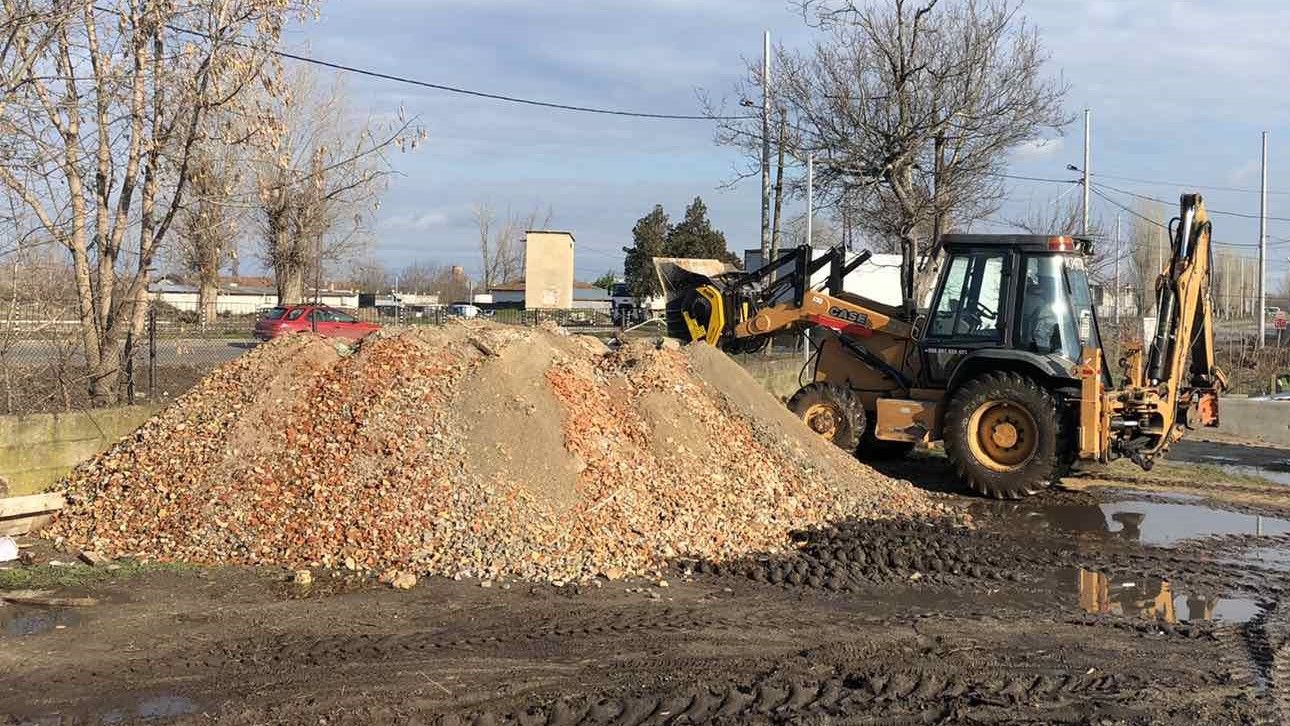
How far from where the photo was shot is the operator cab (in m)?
11.8

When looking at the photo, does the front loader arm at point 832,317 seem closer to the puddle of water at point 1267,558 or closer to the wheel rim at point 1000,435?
the wheel rim at point 1000,435

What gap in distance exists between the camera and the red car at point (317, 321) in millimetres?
24603

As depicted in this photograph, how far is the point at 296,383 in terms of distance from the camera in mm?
10109

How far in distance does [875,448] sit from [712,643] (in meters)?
7.85

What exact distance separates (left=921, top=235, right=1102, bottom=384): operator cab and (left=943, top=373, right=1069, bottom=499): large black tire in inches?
12.3

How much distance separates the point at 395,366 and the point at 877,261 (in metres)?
15.9

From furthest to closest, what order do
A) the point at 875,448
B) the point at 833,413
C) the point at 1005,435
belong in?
the point at 875,448, the point at 833,413, the point at 1005,435

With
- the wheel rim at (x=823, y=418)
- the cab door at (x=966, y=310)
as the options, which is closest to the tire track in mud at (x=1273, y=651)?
the cab door at (x=966, y=310)

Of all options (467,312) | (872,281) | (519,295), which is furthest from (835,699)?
(519,295)

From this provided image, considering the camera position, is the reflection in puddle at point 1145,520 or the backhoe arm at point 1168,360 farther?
the backhoe arm at point 1168,360

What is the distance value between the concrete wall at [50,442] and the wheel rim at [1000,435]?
8.43 metres

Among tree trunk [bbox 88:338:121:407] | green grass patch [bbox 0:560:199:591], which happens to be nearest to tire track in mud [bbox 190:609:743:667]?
green grass patch [bbox 0:560:199:591]

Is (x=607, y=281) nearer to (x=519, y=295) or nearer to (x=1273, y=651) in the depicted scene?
(x=519, y=295)

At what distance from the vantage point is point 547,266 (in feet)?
201
